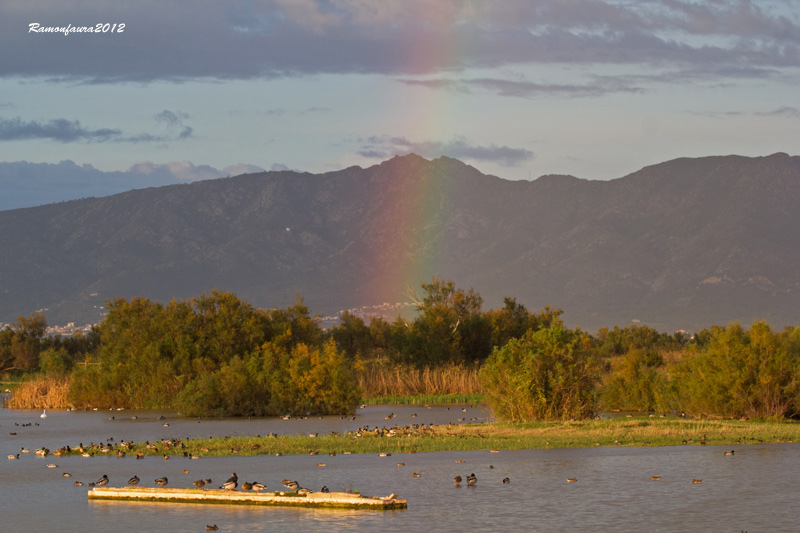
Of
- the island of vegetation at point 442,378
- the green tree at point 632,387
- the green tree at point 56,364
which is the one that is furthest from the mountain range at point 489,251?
the green tree at point 632,387

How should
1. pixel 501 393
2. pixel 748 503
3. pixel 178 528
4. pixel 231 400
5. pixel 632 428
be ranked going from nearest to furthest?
1. pixel 178 528
2. pixel 748 503
3. pixel 632 428
4. pixel 501 393
5. pixel 231 400

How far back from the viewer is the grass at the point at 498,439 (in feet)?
86.7

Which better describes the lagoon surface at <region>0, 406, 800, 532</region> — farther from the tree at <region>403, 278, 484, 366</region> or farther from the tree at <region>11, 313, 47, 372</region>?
the tree at <region>11, 313, 47, 372</region>

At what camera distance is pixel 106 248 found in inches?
7165

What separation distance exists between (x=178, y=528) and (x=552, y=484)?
7051 mm

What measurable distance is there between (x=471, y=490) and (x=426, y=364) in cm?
3855

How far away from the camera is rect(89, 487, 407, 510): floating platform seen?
1792 centimetres

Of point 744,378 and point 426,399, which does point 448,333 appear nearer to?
point 426,399

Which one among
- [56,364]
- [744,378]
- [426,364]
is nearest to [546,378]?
[744,378]

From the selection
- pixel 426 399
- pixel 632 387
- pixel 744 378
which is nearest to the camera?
pixel 744 378

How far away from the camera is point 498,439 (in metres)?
27.6

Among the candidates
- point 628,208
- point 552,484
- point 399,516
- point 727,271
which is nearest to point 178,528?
point 399,516

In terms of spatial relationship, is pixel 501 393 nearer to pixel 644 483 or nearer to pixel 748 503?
pixel 644 483

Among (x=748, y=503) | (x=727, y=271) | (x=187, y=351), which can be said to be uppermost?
(x=727, y=271)
